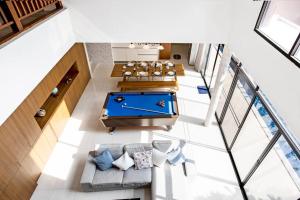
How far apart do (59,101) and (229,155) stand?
220 inches

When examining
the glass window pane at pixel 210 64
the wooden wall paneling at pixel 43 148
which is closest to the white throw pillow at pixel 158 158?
Answer: the wooden wall paneling at pixel 43 148

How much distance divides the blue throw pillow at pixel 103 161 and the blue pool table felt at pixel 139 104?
1.36 meters

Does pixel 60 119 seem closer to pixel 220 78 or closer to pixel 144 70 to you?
pixel 144 70

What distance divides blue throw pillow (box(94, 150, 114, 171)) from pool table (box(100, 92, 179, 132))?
1.19 meters

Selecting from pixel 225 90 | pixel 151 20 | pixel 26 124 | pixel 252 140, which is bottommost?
pixel 225 90

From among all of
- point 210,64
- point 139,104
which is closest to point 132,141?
point 139,104

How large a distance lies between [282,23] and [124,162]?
14.3 feet

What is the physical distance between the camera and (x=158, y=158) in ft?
15.5

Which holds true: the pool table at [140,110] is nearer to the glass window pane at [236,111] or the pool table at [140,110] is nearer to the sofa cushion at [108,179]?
the sofa cushion at [108,179]

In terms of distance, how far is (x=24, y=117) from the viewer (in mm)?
4199

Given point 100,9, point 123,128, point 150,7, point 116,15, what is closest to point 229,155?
point 123,128

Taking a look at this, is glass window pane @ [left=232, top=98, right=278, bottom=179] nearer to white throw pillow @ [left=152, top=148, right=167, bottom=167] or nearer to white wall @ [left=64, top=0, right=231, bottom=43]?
white throw pillow @ [left=152, top=148, right=167, bottom=167]

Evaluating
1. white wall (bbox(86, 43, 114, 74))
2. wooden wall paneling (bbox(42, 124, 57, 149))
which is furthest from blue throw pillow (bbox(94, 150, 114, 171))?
white wall (bbox(86, 43, 114, 74))

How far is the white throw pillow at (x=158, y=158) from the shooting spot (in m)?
4.66
